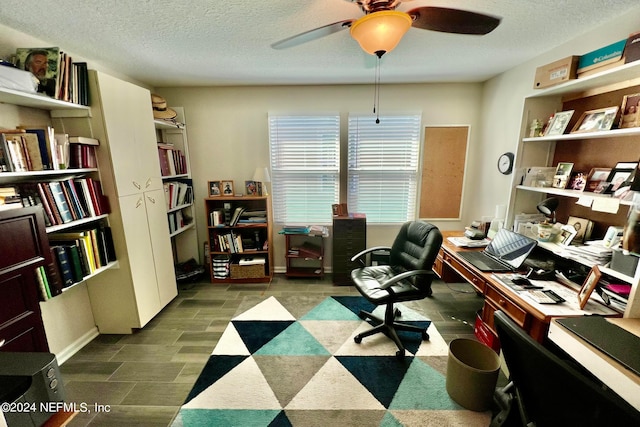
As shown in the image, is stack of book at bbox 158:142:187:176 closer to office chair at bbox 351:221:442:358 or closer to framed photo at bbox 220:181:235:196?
framed photo at bbox 220:181:235:196

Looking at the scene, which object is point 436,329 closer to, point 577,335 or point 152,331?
point 577,335

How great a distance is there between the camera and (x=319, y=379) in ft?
5.65

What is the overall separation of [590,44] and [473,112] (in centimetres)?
126

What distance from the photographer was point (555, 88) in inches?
65.9

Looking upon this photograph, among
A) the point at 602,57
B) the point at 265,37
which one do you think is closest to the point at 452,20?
the point at 602,57

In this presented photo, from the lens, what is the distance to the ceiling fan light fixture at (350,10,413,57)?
3.63 feet

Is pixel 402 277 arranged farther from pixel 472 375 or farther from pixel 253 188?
pixel 253 188

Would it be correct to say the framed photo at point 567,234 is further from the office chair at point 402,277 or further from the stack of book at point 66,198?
the stack of book at point 66,198

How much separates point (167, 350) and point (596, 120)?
11.2 ft

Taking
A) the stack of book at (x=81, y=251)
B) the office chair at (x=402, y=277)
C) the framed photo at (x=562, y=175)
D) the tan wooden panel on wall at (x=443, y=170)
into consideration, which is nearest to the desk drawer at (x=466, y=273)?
the office chair at (x=402, y=277)

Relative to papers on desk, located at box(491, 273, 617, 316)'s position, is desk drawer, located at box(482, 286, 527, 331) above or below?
below

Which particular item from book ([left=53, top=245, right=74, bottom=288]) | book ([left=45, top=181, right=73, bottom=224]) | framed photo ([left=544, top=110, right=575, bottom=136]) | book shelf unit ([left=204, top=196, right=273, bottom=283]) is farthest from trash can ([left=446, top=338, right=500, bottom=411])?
book ([left=45, top=181, right=73, bottom=224])

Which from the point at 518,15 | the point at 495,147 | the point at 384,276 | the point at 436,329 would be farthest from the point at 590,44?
the point at 436,329

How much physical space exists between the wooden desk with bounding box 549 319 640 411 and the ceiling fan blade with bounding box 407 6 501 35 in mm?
1464
